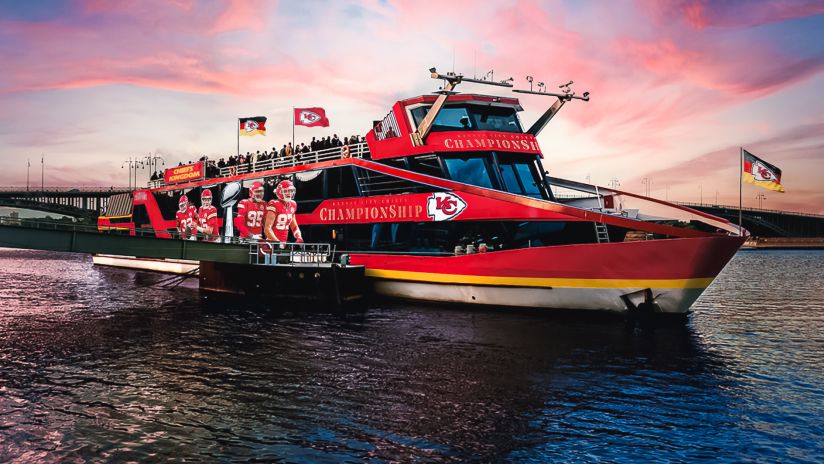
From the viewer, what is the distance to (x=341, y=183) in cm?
2802

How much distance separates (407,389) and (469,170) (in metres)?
13.1

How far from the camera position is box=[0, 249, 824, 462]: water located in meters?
9.19

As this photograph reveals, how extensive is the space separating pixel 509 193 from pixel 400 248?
5770 mm

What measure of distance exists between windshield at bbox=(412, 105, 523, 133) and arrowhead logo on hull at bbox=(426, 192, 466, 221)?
3.13m

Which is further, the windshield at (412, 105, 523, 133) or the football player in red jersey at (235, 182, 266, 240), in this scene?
the football player in red jersey at (235, 182, 266, 240)

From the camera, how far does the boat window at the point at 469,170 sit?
924 inches

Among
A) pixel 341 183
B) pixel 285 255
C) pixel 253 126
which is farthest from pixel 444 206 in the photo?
pixel 253 126

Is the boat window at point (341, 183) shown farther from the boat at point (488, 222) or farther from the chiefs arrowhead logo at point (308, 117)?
the chiefs arrowhead logo at point (308, 117)

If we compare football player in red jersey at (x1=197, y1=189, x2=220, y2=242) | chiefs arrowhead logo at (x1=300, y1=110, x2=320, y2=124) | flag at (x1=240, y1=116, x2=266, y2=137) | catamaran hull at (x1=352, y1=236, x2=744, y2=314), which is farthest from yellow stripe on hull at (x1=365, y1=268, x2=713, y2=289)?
flag at (x1=240, y1=116, x2=266, y2=137)

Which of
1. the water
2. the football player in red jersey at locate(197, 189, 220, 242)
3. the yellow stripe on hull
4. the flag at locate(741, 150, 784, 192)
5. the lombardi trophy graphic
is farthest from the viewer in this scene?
the flag at locate(741, 150, 784, 192)

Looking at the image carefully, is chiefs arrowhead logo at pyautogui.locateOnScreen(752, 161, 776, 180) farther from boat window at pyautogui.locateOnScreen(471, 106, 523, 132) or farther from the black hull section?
the black hull section

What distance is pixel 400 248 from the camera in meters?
25.0

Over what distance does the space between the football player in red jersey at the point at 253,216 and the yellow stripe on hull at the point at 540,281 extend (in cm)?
782

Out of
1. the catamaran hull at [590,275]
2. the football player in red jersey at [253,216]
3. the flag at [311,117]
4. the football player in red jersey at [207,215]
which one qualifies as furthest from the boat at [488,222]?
the football player in red jersey at [207,215]
